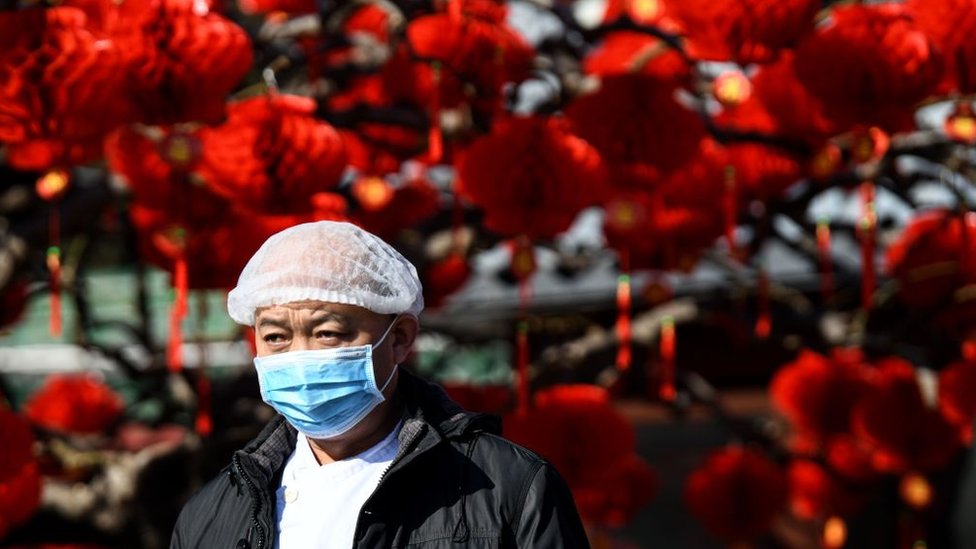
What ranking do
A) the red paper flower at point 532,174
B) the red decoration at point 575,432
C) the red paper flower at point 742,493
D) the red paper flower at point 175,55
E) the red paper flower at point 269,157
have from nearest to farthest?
the red paper flower at point 175,55 → the red paper flower at point 269,157 → the red paper flower at point 532,174 → the red decoration at point 575,432 → the red paper flower at point 742,493

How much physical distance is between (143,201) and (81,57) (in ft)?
4.48

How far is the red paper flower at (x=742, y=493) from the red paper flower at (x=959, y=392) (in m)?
1.52

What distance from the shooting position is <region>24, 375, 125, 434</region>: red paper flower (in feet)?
24.2

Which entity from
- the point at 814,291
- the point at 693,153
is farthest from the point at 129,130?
the point at 814,291

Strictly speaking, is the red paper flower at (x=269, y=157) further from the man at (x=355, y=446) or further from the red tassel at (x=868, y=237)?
the red tassel at (x=868, y=237)

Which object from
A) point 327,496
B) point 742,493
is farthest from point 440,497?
point 742,493

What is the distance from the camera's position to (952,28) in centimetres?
419

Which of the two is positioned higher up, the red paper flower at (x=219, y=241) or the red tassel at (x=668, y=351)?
the red paper flower at (x=219, y=241)

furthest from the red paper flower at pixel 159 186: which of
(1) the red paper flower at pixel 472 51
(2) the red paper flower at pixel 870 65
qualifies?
(2) the red paper flower at pixel 870 65

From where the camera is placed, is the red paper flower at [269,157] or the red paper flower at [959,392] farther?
the red paper flower at [959,392]

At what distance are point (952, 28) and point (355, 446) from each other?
2.81 meters

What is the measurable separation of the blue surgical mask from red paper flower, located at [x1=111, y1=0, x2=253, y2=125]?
1.62 meters

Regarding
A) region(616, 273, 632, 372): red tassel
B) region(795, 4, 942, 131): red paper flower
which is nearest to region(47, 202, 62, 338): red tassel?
region(616, 273, 632, 372): red tassel

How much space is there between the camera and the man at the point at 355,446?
2123 mm
